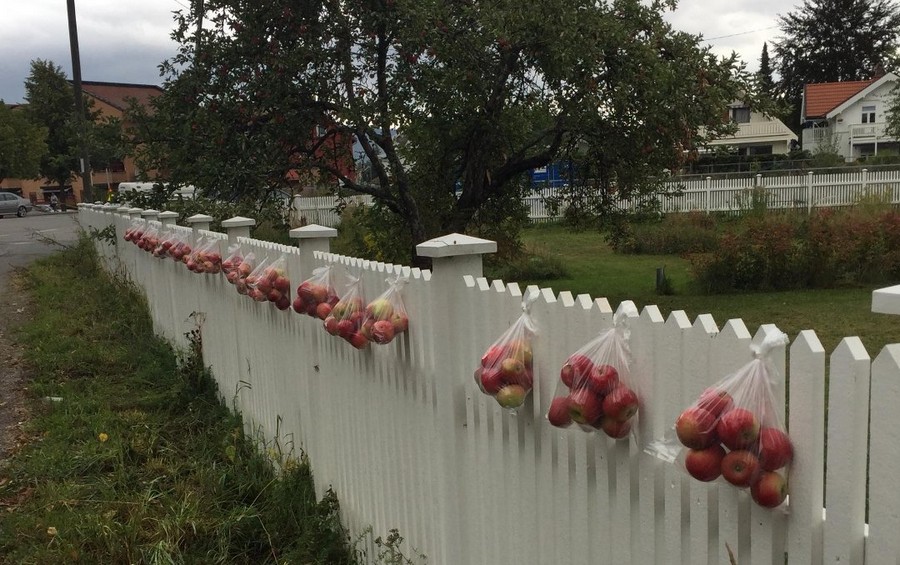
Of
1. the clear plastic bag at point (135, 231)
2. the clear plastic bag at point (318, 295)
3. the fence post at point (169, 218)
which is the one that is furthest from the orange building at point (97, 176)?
the clear plastic bag at point (318, 295)

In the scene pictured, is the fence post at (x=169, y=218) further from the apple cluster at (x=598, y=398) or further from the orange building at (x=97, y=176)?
the orange building at (x=97, y=176)

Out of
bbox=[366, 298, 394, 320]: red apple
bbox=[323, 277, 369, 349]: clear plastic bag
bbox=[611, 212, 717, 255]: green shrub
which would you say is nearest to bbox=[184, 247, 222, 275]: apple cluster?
bbox=[323, 277, 369, 349]: clear plastic bag

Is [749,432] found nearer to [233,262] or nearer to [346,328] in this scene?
[346,328]

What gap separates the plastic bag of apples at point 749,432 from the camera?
62.6 inches

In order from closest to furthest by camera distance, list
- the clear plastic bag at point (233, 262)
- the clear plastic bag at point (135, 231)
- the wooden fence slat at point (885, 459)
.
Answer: the wooden fence slat at point (885, 459)
the clear plastic bag at point (233, 262)
the clear plastic bag at point (135, 231)

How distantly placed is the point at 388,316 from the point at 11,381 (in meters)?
5.45

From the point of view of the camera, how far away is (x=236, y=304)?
18.1 feet

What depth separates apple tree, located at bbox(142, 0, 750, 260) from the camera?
8.12 meters

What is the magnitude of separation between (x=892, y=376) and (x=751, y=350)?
29 cm

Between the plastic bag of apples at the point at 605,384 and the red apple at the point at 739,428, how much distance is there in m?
0.37

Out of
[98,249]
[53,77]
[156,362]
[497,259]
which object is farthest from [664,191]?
[53,77]

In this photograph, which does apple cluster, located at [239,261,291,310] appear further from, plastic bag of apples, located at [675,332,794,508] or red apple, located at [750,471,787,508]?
red apple, located at [750,471,787,508]

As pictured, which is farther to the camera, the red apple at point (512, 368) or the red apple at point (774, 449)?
the red apple at point (512, 368)

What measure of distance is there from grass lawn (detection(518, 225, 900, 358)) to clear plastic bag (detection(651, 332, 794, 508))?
539cm
